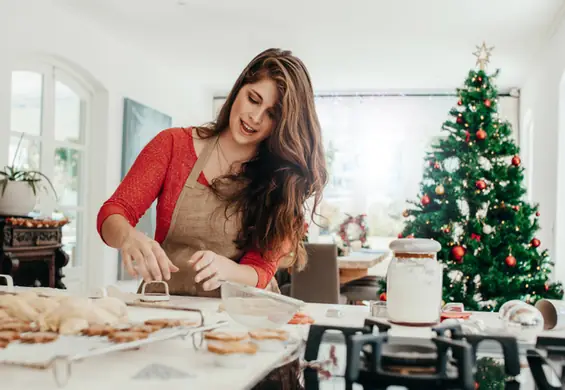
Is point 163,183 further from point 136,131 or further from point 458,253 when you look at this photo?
point 136,131

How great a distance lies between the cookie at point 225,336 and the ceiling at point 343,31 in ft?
15.5

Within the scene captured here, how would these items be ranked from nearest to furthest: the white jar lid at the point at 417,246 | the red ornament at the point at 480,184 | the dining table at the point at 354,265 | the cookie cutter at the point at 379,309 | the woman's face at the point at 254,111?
1. the white jar lid at the point at 417,246
2. the cookie cutter at the point at 379,309
3. the woman's face at the point at 254,111
4. the red ornament at the point at 480,184
5. the dining table at the point at 354,265

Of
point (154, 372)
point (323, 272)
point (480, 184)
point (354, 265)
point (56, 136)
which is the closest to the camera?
point (154, 372)

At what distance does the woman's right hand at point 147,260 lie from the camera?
4.21 feet

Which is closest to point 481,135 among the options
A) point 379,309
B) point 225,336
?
point 379,309

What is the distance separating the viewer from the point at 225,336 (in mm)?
915

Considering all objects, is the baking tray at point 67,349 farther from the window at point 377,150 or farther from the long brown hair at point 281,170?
the window at point 377,150

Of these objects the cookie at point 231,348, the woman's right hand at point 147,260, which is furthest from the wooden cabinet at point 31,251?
the cookie at point 231,348

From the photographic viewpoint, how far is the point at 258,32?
6312 millimetres

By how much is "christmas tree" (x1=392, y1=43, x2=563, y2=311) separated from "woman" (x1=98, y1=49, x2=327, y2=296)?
2.41 metres

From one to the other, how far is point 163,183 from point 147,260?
548 millimetres

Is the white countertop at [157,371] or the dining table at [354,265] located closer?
the white countertop at [157,371]

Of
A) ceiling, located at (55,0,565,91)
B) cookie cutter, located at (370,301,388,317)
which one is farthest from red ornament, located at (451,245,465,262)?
cookie cutter, located at (370,301,388,317)

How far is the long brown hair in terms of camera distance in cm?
168
